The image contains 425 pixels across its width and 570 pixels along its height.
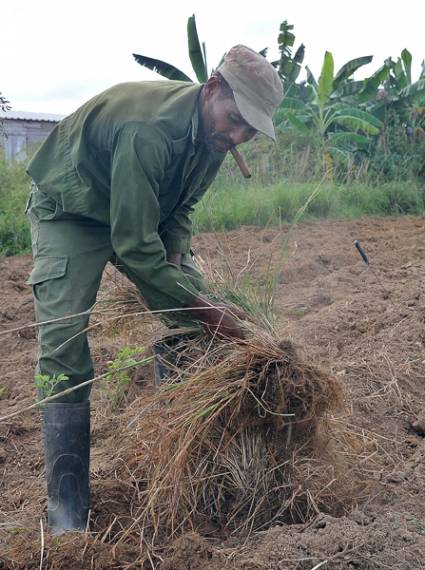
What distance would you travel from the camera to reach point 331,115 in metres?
12.8

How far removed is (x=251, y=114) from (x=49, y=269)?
92cm

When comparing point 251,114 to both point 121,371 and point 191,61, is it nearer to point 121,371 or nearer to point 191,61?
point 121,371

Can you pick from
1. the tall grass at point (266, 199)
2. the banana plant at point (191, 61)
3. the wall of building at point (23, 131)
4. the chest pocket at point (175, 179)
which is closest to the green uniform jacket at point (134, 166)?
the chest pocket at point (175, 179)

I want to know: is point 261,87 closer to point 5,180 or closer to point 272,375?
point 272,375

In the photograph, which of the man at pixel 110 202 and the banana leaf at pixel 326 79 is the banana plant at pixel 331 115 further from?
the man at pixel 110 202

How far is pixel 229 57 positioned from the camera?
2.89 m

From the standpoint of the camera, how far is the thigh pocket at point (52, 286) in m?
2.87

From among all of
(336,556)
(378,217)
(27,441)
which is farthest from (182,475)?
(378,217)

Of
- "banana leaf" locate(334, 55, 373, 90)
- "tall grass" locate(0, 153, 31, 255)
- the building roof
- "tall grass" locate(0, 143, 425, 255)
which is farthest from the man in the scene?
the building roof

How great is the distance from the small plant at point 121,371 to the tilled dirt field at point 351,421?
0.07m

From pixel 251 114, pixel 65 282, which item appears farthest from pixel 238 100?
pixel 65 282

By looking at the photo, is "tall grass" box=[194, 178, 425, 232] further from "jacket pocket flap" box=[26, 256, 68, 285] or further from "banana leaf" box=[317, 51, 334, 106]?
"jacket pocket flap" box=[26, 256, 68, 285]

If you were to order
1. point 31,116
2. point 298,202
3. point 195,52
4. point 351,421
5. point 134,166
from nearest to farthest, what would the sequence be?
point 134,166 < point 351,421 < point 298,202 < point 195,52 < point 31,116

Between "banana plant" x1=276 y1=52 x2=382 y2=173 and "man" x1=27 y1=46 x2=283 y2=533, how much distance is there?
890 centimetres
